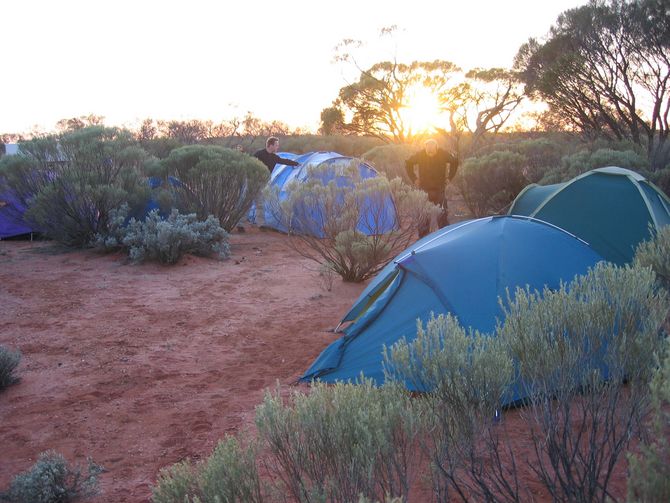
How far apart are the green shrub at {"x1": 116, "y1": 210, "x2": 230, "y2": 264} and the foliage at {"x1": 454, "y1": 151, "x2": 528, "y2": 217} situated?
6911mm

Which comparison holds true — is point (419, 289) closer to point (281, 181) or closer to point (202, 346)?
point (202, 346)

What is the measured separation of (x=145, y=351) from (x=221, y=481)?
413 centimetres

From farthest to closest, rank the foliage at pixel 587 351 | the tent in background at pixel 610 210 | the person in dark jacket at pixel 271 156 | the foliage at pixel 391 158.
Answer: the foliage at pixel 391 158 → the person in dark jacket at pixel 271 156 → the tent in background at pixel 610 210 → the foliage at pixel 587 351

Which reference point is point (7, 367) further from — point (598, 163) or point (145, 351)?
point (598, 163)

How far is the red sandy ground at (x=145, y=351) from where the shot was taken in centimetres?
445

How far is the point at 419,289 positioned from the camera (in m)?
5.37

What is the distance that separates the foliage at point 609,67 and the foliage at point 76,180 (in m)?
14.4

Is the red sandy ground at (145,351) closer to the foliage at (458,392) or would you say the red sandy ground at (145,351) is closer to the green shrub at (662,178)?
the foliage at (458,392)

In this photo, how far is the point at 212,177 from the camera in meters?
13.0

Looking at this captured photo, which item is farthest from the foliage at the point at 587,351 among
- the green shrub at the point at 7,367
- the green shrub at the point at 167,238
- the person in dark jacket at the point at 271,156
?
the person in dark jacket at the point at 271,156

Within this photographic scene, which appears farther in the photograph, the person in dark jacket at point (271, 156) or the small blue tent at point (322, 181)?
the person in dark jacket at point (271, 156)

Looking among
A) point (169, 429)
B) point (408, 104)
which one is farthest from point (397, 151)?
point (169, 429)

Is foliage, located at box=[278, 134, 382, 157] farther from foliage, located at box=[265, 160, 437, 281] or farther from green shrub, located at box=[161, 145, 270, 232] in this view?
foliage, located at box=[265, 160, 437, 281]

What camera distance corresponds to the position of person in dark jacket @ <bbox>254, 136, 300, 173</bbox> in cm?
1341
